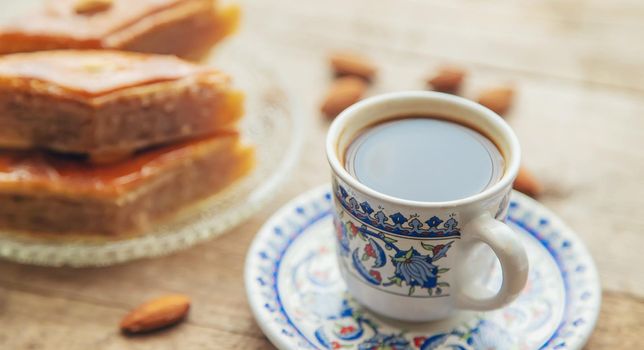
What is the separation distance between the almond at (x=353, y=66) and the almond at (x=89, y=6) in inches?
18.6

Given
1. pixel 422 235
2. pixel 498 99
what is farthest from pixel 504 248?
pixel 498 99

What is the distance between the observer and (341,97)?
147cm

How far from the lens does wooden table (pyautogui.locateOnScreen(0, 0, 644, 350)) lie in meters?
1.07

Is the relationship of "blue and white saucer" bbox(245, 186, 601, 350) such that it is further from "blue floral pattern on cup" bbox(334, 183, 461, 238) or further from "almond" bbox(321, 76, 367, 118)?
"almond" bbox(321, 76, 367, 118)

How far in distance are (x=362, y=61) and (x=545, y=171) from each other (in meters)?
0.45

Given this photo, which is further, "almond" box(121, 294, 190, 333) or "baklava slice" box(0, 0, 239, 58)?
"baklava slice" box(0, 0, 239, 58)

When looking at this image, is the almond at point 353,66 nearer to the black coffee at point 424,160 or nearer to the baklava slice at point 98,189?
the baklava slice at point 98,189

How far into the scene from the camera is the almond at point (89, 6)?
4.38ft

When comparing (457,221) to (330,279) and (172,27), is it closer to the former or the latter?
(330,279)

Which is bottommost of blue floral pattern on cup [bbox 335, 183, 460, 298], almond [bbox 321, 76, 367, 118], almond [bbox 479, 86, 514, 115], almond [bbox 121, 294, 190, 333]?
almond [bbox 121, 294, 190, 333]

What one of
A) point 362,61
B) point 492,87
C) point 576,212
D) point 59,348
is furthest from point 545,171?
point 59,348

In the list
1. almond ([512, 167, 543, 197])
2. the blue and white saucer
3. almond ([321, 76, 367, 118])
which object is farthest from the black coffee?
almond ([321, 76, 367, 118])

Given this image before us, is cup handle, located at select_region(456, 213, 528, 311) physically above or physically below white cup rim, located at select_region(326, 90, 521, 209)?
below

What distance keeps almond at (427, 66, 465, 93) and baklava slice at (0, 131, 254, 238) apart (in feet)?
1.55
